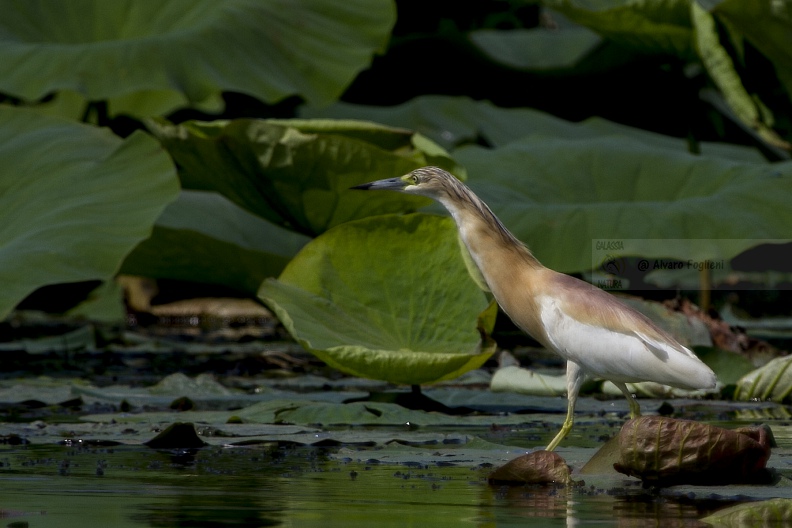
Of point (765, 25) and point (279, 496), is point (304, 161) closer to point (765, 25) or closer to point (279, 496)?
point (279, 496)

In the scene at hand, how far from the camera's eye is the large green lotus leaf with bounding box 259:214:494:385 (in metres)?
5.33

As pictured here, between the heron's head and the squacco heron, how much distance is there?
0.20 ft

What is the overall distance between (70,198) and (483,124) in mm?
5239

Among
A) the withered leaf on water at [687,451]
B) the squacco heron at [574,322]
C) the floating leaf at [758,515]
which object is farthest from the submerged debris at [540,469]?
the floating leaf at [758,515]

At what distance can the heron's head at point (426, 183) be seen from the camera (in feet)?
14.0

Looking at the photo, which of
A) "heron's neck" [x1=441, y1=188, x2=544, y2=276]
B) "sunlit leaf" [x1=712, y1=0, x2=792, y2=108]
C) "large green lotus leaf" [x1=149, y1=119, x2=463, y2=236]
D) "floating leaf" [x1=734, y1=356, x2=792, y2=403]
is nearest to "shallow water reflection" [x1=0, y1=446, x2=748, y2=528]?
"heron's neck" [x1=441, y1=188, x2=544, y2=276]

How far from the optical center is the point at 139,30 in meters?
8.29

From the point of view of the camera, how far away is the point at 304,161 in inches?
256

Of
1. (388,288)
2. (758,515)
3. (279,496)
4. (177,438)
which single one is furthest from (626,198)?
(758,515)

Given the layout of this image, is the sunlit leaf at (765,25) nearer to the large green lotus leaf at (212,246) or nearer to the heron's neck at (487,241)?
the large green lotus leaf at (212,246)

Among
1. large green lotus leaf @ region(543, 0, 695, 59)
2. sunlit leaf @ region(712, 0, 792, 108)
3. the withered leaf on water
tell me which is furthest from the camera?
large green lotus leaf @ region(543, 0, 695, 59)

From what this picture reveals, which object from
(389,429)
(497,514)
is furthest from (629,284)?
(497,514)

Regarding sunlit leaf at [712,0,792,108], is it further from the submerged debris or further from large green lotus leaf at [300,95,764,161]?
the submerged debris

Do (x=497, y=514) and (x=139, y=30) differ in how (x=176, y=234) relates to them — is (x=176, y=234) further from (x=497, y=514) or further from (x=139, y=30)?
(x=497, y=514)
